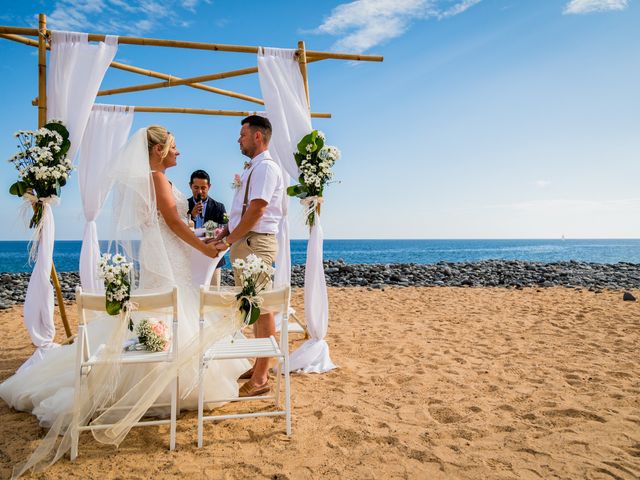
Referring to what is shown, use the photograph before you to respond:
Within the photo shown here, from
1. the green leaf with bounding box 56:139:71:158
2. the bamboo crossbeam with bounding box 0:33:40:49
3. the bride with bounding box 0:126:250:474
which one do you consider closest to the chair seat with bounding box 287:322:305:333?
the bride with bounding box 0:126:250:474

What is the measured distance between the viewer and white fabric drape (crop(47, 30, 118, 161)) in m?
4.77

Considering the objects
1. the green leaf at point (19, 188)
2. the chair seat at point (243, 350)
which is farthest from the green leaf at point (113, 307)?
the green leaf at point (19, 188)

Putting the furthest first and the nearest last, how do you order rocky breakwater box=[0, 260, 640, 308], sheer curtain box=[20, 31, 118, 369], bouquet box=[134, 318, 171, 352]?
rocky breakwater box=[0, 260, 640, 308]
sheer curtain box=[20, 31, 118, 369]
bouquet box=[134, 318, 171, 352]

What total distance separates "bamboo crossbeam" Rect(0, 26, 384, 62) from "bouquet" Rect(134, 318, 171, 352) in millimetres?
3230

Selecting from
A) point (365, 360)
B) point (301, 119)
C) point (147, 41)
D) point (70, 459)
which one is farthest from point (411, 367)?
point (147, 41)

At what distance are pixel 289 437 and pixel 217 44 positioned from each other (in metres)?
4.16

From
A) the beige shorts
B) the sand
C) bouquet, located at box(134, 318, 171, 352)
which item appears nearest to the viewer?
the sand

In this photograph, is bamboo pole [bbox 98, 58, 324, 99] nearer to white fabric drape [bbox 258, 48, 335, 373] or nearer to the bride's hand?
white fabric drape [bbox 258, 48, 335, 373]

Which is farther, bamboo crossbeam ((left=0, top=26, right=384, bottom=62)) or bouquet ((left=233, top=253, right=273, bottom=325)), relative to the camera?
bamboo crossbeam ((left=0, top=26, right=384, bottom=62))

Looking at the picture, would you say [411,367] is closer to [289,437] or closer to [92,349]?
[289,437]

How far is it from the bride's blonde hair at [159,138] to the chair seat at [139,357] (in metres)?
1.58

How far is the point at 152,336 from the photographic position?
320 centimetres

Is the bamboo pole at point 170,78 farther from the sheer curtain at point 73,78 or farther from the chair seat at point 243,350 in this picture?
the chair seat at point 243,350

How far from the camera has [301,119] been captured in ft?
16.4
